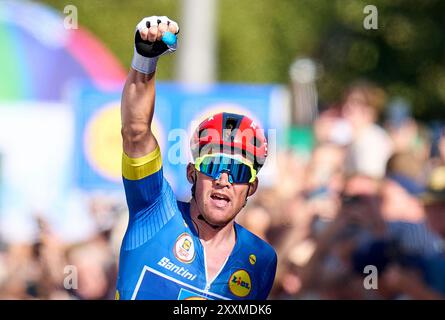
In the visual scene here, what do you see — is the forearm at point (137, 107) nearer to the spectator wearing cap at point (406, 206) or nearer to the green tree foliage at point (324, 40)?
the spectator wearing cap at point (406, 206)

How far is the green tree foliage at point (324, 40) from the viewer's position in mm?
18578

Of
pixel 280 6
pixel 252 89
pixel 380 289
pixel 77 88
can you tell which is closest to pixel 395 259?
pixel 380 289

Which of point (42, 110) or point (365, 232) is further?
point (42, 110)

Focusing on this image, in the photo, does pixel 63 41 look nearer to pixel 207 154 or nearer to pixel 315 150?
pixel 315 150

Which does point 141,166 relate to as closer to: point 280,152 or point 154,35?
point 154,35

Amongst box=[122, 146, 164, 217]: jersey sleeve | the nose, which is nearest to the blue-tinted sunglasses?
the nose

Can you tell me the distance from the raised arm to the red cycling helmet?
0.18 m

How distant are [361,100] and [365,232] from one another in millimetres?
2657

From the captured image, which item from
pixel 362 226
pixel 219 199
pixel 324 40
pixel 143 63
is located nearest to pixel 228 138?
pixel 219 199

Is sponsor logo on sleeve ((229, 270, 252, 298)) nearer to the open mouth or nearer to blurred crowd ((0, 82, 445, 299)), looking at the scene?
the open mouth

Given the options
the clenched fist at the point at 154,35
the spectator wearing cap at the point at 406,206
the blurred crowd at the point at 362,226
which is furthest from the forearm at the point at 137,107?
the spectator wearing cap at the point at 406,206

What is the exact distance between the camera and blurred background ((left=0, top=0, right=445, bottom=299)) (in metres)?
7.75

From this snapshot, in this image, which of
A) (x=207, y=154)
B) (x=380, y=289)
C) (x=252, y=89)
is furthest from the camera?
(x=252, y=89)
